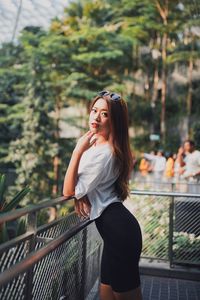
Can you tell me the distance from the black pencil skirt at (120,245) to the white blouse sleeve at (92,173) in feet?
0.49

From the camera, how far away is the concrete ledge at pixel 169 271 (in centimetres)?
375

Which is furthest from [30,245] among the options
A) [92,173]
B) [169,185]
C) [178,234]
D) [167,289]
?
[169,185]

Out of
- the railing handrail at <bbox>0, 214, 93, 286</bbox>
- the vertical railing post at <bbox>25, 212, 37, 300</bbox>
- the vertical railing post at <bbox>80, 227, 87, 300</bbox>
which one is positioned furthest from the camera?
the vertical railing post at <bbox>80, 227, 87, 300</bbox>

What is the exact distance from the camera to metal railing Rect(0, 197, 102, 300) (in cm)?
139

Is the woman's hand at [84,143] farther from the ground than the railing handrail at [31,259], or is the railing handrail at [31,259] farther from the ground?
the woman's hand at [84,143]

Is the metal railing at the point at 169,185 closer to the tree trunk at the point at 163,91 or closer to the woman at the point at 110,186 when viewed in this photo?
the woman at the point at 110,186

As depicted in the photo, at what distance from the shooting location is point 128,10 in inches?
745

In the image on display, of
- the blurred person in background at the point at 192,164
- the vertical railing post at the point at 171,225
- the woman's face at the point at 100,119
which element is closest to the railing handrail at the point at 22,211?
the woman's face at the point at 100,119

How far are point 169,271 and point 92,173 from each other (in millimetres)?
2606

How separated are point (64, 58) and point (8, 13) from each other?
342 cm

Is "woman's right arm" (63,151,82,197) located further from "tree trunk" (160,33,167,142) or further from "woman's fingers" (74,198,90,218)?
"tree trunk" (160,33,167,142)

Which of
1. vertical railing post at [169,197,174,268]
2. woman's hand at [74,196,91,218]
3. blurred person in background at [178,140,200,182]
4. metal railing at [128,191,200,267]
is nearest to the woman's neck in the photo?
woman's hand at [74,196,91,218]

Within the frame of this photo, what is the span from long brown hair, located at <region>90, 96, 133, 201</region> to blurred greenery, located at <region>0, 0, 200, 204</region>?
40.3 feet

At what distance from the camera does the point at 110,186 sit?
174 cm
